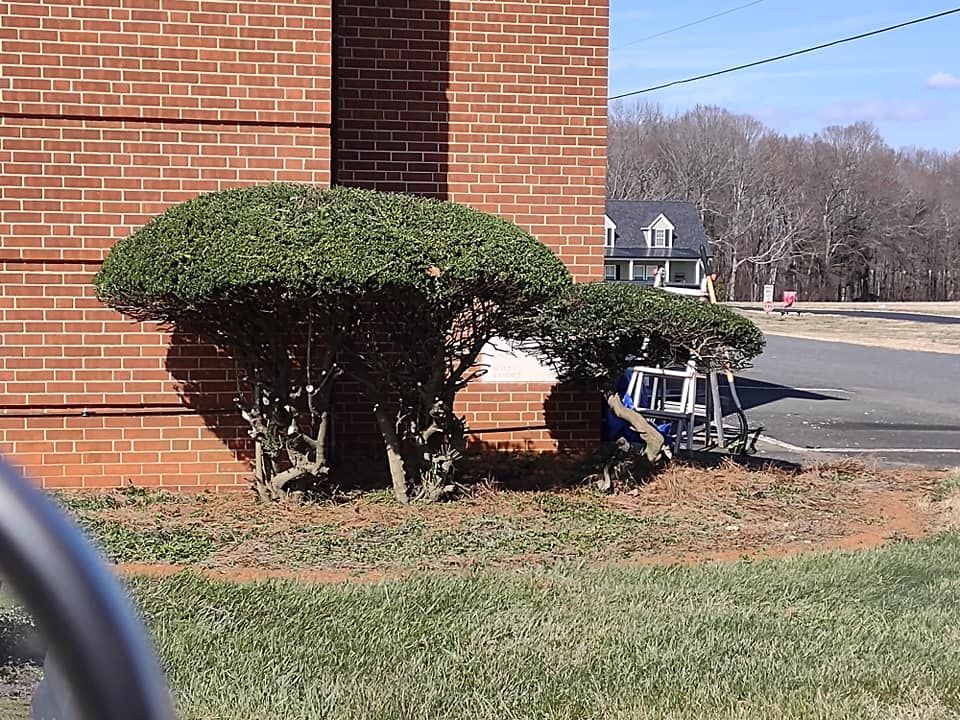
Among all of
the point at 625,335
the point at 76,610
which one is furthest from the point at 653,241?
the point at 76,610

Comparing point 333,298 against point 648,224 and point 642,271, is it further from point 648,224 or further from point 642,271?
point 648,224

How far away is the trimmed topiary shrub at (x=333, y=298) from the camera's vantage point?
6809 millimetres

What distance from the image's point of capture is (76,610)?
96 cm

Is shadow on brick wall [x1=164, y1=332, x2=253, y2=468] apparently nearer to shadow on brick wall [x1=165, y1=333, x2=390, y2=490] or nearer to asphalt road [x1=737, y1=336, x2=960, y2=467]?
shadow on brick wall [x1=165, y1=333, x2=390, y2=490]

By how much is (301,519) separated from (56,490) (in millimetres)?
2029

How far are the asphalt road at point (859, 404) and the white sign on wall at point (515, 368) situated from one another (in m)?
3.11

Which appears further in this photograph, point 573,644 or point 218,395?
point 218,395

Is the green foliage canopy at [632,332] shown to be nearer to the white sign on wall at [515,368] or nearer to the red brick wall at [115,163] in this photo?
the white sign on wall at [515,368]

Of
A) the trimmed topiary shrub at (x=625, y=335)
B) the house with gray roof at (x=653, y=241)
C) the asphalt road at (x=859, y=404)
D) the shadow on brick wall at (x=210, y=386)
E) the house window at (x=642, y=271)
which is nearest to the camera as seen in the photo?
the trimmed topiary shrub at (x=625, y=335)

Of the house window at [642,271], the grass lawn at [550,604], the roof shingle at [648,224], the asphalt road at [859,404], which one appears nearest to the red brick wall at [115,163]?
the grass lawn at [550,604]

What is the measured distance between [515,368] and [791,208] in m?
87.2

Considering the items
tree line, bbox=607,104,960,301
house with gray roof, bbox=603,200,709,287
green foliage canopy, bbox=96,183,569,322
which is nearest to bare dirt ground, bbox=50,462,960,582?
green foliage canopy, bbox=96,183,569,322

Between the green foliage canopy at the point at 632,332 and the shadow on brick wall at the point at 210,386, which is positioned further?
the shadow on brick wall at the point at 210,386

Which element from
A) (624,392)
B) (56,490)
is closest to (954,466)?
(624,392)
